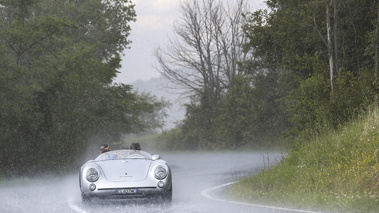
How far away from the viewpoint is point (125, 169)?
12.4 m

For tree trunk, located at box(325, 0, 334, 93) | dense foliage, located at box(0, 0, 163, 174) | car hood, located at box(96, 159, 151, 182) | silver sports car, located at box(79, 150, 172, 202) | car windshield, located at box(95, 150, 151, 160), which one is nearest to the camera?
silver sports car, located at box(79, 150, 172, 202)

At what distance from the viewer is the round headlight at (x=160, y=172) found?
12.3 metres

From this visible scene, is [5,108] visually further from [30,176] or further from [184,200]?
[184,200]

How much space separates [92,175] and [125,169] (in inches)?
27.3

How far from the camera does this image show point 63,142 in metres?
28.8

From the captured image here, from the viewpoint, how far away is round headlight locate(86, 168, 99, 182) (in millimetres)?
12234

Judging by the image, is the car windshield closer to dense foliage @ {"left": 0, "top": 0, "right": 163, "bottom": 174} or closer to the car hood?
the car hood

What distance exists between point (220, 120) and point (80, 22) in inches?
686

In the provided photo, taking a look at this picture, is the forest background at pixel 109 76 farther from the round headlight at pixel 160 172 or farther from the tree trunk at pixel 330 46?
the round headlight at pixel 160 172

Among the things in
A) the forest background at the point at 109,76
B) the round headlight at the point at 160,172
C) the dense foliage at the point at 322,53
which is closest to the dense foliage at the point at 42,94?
the forest background at the point at 109,76

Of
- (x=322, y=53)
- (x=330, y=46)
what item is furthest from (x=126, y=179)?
(x=322, y=53)

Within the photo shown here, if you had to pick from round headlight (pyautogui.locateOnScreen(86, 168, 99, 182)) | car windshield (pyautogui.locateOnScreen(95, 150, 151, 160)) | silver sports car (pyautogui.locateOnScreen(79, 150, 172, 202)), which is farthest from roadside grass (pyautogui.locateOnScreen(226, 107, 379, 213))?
round headlight (pyautogui.locateOnScreen(86, 168, 99, 182))

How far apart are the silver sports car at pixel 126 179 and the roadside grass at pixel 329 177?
6.87 ft

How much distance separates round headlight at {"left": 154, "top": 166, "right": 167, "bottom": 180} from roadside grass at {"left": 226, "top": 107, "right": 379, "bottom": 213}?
204cm
